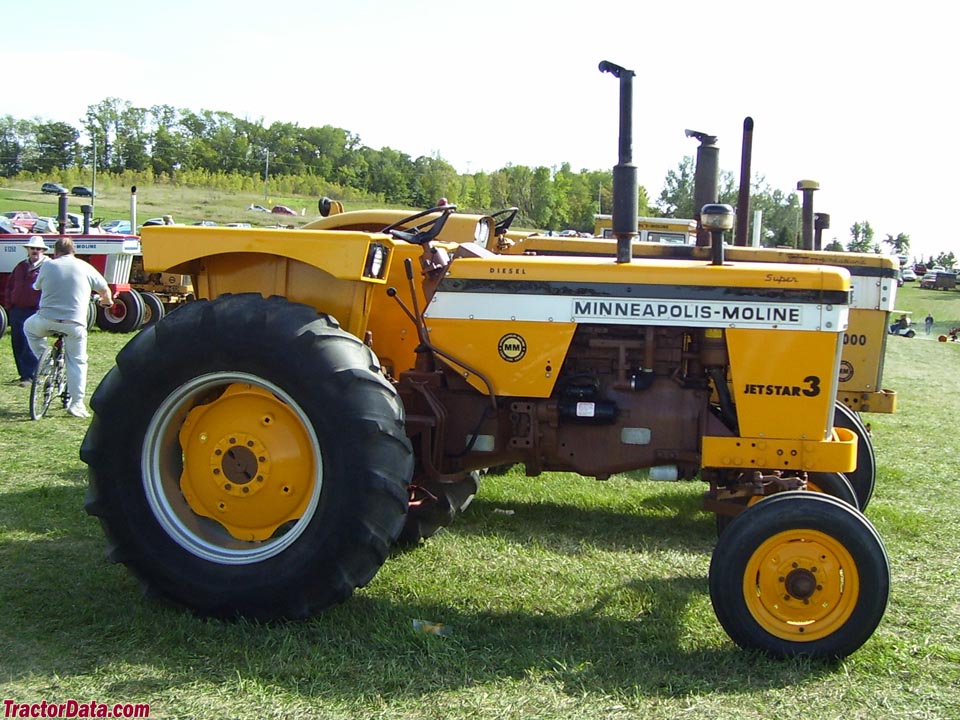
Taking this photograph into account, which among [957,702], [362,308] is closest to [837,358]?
[957,702]

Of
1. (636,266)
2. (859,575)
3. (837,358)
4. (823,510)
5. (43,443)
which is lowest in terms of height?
(43,443)

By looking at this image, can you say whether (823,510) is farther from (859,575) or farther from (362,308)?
(362,308)

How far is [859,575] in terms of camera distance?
387 cm

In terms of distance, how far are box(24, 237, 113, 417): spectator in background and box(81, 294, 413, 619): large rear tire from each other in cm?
515

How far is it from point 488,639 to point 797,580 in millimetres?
1290

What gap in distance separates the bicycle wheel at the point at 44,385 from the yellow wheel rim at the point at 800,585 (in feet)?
23.1

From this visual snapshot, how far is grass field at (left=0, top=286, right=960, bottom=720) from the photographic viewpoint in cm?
354

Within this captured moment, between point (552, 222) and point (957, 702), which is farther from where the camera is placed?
point (552, 222)

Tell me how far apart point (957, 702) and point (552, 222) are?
47007 mm

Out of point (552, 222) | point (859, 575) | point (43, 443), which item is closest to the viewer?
point (859, 575)

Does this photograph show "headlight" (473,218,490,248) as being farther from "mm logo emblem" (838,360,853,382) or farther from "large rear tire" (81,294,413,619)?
"mm logo emblem" (838,360,853,382)

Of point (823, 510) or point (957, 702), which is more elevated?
point (823, 510)

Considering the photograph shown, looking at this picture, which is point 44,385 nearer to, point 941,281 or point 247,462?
point 247,462

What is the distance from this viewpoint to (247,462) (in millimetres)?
4305
